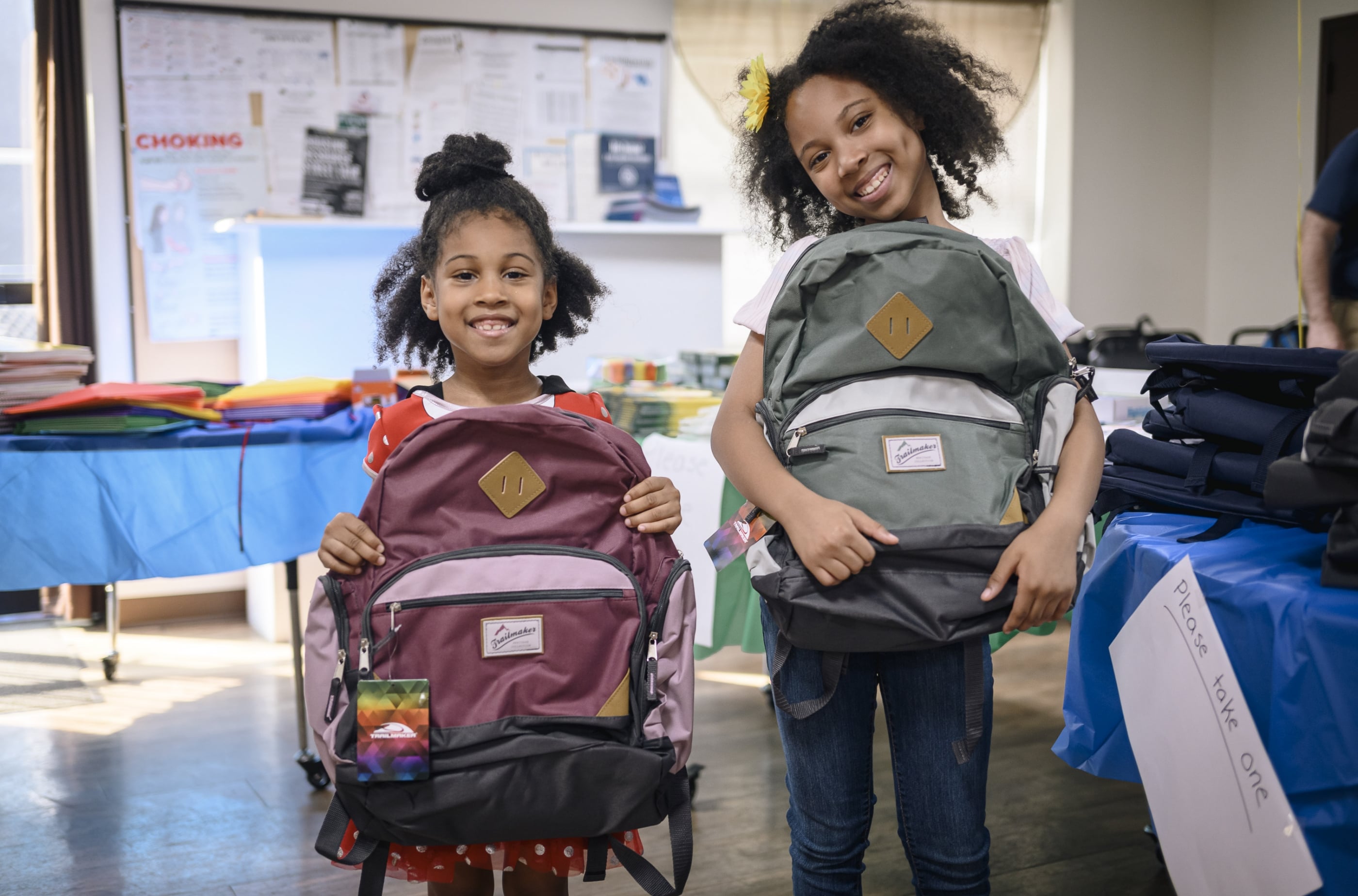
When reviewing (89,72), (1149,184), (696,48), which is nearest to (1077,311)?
(1149,184)

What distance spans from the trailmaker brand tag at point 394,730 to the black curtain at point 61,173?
3.44m

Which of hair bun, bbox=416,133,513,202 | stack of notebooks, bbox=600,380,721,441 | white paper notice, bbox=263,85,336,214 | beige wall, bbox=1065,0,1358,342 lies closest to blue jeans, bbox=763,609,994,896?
hair bun, bbox=416,133,513,202

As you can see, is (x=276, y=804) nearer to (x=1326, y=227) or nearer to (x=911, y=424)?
(x=911, y=424)

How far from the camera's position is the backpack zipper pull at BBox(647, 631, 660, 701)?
1.11 metres

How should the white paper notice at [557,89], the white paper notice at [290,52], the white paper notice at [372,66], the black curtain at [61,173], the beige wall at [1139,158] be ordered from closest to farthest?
the black curtain at [61,173] → the white paper notice at [290,52] → the white paper notice at [372,66] → the white paper notice at [557,89] → the beige wall at [1139,158]

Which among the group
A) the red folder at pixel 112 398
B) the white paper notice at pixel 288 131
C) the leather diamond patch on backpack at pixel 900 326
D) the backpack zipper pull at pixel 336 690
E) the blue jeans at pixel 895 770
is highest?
the white paper notice at pixel 288 131

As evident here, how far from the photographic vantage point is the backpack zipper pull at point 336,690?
109 centimetres

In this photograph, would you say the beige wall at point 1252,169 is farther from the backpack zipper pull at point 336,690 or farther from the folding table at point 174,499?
the backpack zipper pull at point 336,690

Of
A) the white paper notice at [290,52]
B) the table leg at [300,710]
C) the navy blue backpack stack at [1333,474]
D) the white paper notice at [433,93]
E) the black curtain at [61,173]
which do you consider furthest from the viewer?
the white paper notice at [433,93]

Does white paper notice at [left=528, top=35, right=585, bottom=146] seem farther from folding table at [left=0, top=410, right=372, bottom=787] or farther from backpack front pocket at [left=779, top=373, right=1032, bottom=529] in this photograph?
backpack front pocket at [left=779, top=373, right=1032, bottom=529]

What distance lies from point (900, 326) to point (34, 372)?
1930 mm

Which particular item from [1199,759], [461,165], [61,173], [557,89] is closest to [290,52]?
[61,173]

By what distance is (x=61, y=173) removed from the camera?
3828 millimetres

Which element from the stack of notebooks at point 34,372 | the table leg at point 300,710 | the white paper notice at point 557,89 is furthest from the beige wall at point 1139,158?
the stack of notebooks at point 34,372
